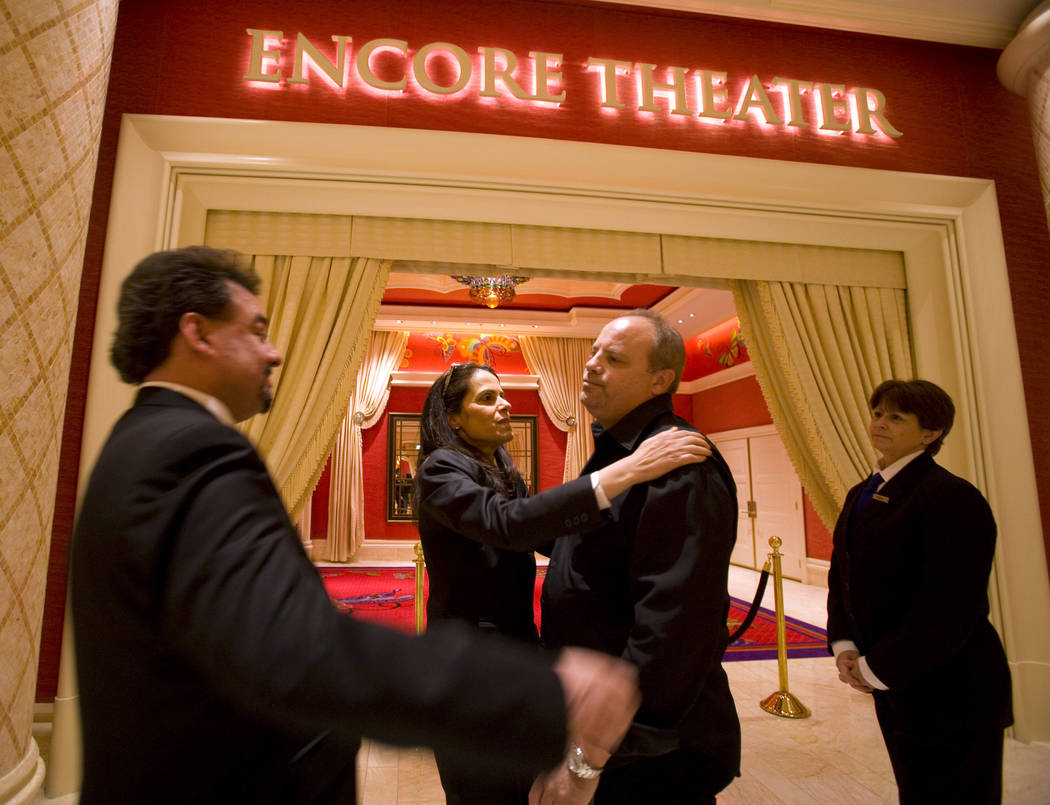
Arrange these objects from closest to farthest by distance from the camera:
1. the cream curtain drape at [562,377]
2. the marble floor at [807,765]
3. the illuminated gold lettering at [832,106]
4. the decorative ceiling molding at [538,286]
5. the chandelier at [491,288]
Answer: the marble floor at [807,765], the illuminated gold lettering at [832,106], the chandelier at [491,288], the decorative ceiling molding at [538,286], the cream curtain drape at [562,377]

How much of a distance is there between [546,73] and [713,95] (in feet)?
3.21

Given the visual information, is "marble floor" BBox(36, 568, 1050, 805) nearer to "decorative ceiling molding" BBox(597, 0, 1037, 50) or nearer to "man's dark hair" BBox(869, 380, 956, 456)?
"man's dark hair" BBox(869, 380, 956, 456)

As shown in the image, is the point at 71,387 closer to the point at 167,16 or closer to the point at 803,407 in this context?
the point at 167,16

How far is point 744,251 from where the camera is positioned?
3562 mm

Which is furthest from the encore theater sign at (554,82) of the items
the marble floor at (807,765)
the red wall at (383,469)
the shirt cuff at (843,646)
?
the red wall at (383,469)

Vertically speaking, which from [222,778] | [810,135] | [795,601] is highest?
[810,135]

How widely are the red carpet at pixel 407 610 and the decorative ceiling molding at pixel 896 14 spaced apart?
3.89 m

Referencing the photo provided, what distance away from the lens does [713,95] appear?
3422mm

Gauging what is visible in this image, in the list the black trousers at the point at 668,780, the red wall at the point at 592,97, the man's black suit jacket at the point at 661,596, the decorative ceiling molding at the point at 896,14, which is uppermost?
the decorative ceiling molding at the point at 896,14

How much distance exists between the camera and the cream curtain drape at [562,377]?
10.2 meters

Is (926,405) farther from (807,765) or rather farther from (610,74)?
(610,74)

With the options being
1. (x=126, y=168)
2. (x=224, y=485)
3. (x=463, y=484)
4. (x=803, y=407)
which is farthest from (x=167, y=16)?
(x=803, y=407)

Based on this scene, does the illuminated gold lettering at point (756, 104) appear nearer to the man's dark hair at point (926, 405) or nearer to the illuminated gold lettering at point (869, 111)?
the illuminated gold lettering at point (869, 111)

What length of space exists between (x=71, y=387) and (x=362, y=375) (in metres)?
6.91
